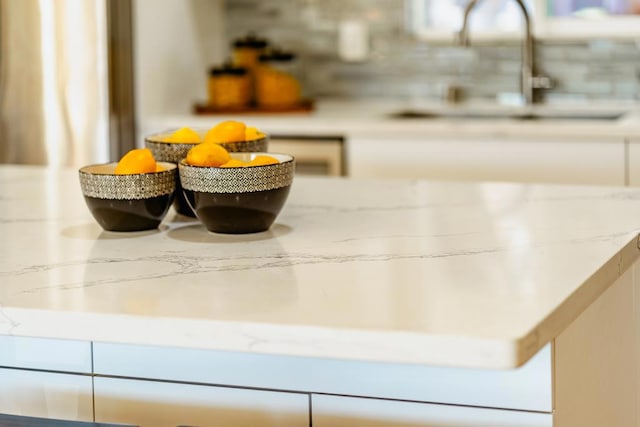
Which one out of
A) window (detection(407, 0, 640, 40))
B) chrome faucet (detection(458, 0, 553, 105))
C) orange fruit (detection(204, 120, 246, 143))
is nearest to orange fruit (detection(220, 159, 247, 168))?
orange fruit (detection(204, 120, 246, 143))

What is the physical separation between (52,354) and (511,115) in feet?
8.92

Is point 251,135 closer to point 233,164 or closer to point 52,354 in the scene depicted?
point 233,164

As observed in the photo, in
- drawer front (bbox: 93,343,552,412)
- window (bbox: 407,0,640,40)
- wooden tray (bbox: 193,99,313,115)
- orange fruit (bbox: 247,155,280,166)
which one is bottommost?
drawer front (bbox: 93,343,552,412)

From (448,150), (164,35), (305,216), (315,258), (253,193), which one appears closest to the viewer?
(315,258)

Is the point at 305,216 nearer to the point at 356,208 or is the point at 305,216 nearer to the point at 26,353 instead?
the point at 356,208

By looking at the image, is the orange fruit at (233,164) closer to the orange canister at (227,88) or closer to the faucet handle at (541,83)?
the orange canister at (227,88)

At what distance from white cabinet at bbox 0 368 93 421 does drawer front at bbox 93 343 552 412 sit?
0.04m

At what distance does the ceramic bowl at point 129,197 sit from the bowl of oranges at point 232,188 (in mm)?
38

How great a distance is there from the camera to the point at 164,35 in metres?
3.99

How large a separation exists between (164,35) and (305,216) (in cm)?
220

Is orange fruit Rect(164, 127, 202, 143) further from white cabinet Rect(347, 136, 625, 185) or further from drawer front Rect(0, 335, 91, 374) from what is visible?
white cabinet Rect(347, 136, 625, 185)

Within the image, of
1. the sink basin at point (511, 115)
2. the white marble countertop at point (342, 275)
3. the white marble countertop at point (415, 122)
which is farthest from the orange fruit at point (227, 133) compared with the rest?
the sink basin at point (511, 115)

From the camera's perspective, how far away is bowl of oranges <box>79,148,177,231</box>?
1748mm

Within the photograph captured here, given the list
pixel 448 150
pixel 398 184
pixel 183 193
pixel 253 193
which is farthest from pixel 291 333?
pixel 448 150
